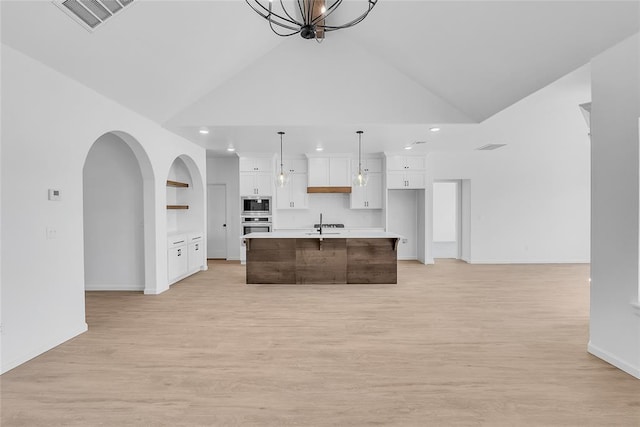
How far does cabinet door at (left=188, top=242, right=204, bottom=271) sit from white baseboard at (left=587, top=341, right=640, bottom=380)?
237 inches

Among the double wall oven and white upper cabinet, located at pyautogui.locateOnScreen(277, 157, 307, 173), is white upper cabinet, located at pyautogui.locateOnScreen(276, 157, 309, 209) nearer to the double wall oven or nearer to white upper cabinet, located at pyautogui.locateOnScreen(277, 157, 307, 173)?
white upper cabinet, located at pyautogui.locateOnScreen(277, 157, 307, 173)

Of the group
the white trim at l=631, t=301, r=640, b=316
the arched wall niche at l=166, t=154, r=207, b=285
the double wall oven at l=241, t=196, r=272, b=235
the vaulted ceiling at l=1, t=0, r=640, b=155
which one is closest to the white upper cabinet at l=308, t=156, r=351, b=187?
the double wall oven at l=241, t=196, r=272, b=235

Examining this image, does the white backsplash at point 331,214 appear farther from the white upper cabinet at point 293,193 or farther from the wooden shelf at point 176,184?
the wooden shelf at point 176,184

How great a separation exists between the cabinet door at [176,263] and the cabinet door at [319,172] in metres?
3.25

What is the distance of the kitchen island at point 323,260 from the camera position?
5.78 m

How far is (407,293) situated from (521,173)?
196 inches

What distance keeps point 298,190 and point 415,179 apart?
2.81 metres

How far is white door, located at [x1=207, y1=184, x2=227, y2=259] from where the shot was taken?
28.2ft

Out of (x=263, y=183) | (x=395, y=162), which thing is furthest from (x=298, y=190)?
(x=395, y=162)

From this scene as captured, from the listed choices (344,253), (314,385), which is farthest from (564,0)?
(344,253)

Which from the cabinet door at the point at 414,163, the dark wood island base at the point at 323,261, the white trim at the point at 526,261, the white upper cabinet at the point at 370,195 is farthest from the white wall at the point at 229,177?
the white trim at the point at 526,261

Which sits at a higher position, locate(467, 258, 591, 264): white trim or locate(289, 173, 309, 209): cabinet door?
locate(289, 173, 309, 209): cabinet door

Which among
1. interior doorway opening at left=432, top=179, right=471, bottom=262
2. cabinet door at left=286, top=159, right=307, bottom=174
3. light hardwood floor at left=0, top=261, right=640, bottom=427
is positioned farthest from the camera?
interior doorway opening at left=432, top=179, right=471, bottom=262

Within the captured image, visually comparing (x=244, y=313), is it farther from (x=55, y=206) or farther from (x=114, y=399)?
(x=55, y=206)
